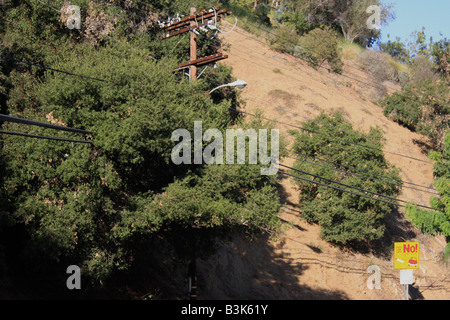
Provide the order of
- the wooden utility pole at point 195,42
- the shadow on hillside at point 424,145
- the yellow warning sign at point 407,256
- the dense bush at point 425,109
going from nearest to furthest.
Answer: the yellow warning sign at point 407,256
the wooden utility pole at point 195,42
the dense bush at point 425,109
the shadow on hillside at point 424,145

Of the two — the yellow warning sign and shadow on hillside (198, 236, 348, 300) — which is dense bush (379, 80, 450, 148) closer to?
shadow on hillside (198, 236, 348, 300)

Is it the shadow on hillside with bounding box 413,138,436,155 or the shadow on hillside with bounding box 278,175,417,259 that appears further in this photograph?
the shadow on hillside with bounding box 413,138,436,155

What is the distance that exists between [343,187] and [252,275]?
22.7 ft

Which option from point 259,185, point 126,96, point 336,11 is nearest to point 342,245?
point 259,185

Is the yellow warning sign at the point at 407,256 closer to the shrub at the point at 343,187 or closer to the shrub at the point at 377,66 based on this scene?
the shrub at the point at 343,187

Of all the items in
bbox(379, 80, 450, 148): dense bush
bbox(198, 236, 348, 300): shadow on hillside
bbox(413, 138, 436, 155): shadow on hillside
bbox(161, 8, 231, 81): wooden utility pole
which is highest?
bbox(379, 80, 450, 148): dense bush

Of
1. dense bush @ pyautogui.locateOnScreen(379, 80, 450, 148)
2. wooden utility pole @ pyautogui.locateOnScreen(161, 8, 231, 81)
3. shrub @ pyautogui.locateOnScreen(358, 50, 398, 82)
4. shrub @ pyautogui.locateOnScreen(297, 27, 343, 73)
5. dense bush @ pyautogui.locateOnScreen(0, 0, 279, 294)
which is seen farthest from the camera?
shrub @ pyautogui.locateOnScreen(358, 50, 398, 82)

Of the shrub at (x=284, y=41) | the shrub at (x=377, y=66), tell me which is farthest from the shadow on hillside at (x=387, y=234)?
the shrub at (x=377, y=66)

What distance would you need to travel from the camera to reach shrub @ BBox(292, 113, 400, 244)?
24469mm

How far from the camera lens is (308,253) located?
24359mm

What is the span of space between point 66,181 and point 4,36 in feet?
26.5

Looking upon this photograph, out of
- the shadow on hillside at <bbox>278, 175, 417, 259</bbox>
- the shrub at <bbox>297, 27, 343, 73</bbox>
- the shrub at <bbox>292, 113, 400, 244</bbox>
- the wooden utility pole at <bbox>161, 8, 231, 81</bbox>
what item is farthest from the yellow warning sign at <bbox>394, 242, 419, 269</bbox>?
the shrub at <bbox>297, 27, 343, 73</bbox>

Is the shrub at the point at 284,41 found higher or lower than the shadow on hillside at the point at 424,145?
higher

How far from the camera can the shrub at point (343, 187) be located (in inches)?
963
